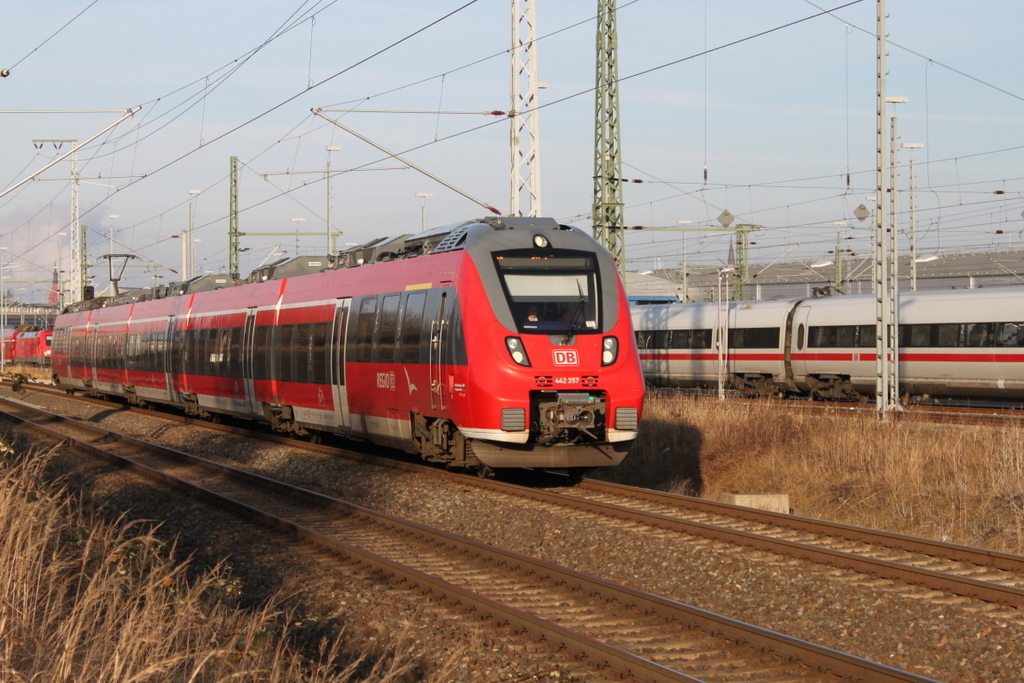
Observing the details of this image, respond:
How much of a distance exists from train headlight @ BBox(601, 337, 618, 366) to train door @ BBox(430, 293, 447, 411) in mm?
2068

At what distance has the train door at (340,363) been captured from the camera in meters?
17.3

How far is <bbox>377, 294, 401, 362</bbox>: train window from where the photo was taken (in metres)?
15.4

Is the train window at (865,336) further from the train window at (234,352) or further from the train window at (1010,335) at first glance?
the train window at (234,352)

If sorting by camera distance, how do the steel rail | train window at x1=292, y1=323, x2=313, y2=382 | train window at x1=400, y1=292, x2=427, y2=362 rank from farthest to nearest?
train window at x1=292, y1=323, x2=313, y2=382 < train window at x1=400, y1=292, x2=427, y2=362 < the steel rail

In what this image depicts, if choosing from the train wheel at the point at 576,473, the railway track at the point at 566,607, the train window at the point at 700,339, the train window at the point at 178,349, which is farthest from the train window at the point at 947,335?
the train window at the point at 178,349

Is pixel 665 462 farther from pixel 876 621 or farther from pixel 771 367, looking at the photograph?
pixel 771 367

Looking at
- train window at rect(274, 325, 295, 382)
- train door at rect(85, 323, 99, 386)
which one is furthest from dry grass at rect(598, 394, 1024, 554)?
train door at rect(85, 323, 99, 386)

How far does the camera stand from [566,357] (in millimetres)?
13023

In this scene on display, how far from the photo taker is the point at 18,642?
5.58 metres

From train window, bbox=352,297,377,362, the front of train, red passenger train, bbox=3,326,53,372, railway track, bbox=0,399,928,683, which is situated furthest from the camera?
red passenger train, bbox=3,326,53,372

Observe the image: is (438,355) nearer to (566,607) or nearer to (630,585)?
(630,585)

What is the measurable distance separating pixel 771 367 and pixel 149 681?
27.8m

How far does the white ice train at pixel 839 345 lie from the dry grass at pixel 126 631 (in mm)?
21454

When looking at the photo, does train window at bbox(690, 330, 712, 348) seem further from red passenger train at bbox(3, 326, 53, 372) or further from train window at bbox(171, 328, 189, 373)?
red passenger train at bbox(3, 326, 53, 372)
